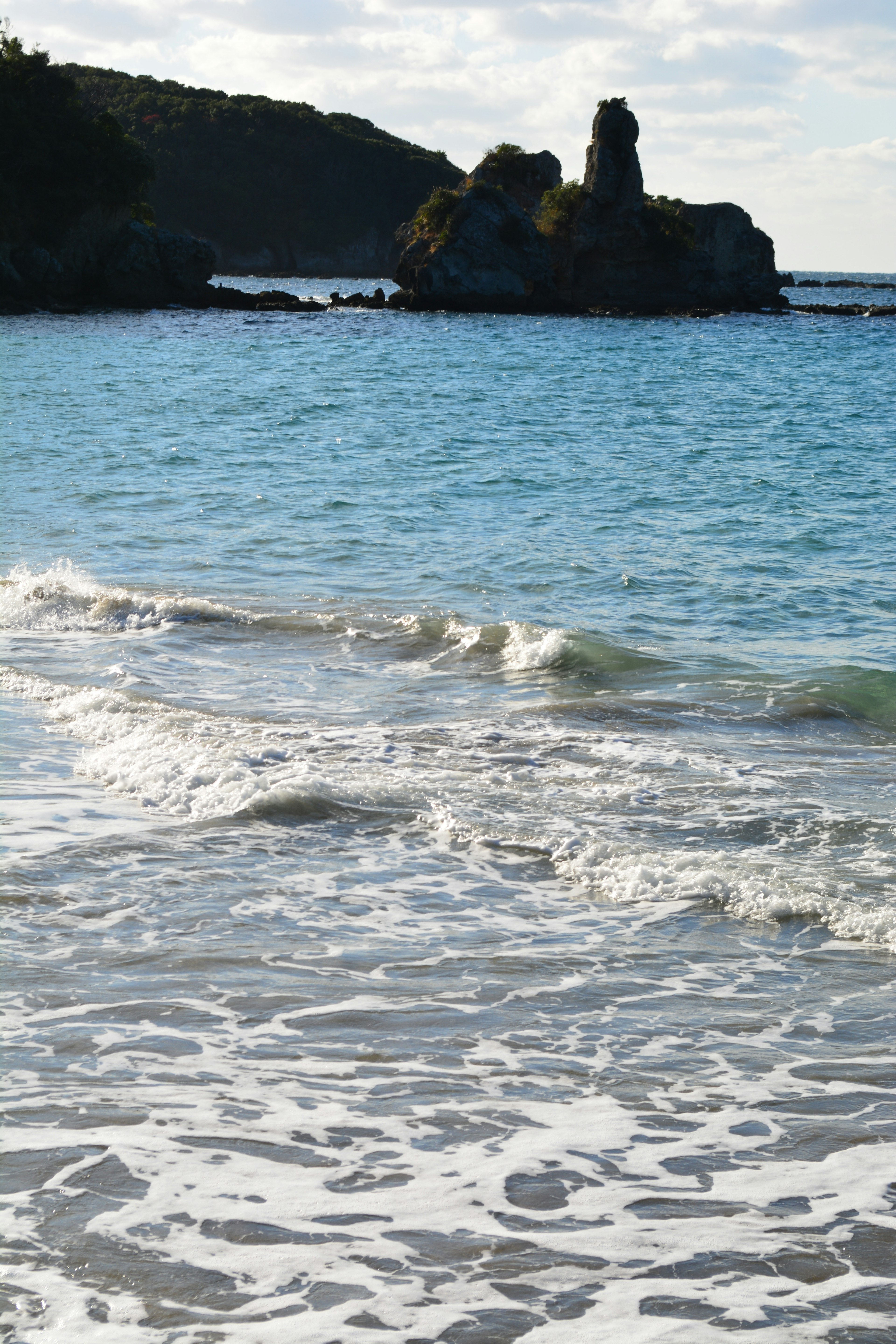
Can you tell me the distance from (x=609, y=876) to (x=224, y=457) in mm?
18380

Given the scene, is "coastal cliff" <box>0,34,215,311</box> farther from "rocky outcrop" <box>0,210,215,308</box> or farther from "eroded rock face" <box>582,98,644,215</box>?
"eroded rock face" <box>582,98,644,215</box>

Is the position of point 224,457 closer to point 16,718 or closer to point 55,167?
point 16,718

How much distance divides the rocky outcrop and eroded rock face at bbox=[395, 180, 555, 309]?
50.7 ft

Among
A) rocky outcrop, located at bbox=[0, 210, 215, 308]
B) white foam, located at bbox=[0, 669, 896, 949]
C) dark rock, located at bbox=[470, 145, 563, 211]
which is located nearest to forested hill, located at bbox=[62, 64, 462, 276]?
dark rock, located at bbox=[470, 145, 563, 211]

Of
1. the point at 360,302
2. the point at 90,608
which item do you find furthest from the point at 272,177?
the point at 90,608

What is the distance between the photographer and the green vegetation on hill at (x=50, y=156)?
70.2 metres

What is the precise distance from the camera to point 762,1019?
460cm

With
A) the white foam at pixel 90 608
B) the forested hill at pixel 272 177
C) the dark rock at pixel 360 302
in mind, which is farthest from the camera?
the forested hill at pixel 272 177

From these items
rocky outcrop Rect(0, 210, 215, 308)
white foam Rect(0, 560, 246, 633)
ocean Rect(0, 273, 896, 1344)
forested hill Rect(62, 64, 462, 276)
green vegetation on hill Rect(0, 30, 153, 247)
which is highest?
forested hill Rect(62, 64, 462, 276)

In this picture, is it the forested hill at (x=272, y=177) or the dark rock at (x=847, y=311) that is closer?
the dark rock at (x=847, y=311)

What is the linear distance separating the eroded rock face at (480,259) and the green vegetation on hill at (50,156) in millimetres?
20384

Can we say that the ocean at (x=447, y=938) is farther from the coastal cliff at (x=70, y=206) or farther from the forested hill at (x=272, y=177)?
the forested hill at (x=272, y=177)

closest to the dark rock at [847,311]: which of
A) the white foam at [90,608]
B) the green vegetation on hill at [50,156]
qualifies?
the green vegetation on hill at [50,156]

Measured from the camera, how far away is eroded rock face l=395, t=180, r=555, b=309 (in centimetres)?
8100
